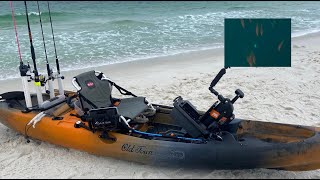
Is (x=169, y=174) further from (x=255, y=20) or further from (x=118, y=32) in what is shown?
(x=118, y=32)

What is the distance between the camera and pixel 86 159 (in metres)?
5.88

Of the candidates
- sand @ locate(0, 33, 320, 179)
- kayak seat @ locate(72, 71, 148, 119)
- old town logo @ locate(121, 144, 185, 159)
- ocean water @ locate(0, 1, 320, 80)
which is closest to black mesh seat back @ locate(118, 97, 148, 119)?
kayak seat @ locate(72, 71, 148, 119)

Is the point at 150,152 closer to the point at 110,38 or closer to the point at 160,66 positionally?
the point at 160,66

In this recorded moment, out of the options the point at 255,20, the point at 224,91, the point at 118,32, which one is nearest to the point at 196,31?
the point at 118,32

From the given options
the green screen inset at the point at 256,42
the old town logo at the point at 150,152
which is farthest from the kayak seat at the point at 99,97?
the green screen inset at the point at 256,42

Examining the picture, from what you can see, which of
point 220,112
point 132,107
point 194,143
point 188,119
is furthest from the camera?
point 132,107

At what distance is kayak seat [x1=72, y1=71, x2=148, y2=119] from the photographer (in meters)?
6.05

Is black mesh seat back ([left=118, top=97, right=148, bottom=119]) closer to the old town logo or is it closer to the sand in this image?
the old town logo

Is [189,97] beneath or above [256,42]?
beneath

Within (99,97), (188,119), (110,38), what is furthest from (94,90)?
(110,38)

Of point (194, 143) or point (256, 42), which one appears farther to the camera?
point (256, 42)

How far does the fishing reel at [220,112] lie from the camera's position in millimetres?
5340

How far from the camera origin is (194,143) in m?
5.28

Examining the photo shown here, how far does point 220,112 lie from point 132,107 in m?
1.52
